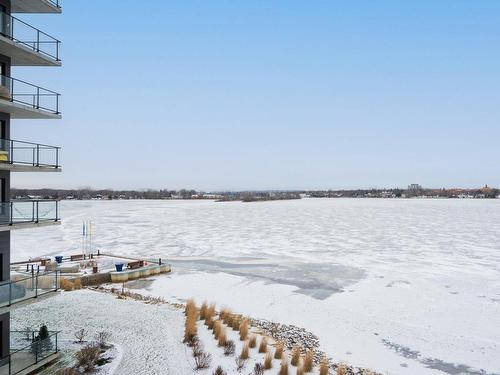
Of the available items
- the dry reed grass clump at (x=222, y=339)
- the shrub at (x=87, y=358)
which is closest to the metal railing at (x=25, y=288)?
the shrub at (x=87, y=358)

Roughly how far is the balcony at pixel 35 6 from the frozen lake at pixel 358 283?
1352 centimetres

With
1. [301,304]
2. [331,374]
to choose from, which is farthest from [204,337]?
[301,304]

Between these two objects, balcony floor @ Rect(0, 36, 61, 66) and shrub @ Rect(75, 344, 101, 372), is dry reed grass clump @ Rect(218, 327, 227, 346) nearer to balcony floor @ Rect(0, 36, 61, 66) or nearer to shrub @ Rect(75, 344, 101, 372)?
shrub @ Rect(75, 344, 101, 372)

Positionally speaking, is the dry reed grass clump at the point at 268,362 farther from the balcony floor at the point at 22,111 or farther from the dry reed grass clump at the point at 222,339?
the balcony floor at the point at 22,111

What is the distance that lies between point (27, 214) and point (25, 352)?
391cm

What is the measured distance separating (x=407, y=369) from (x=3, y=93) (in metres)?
13.8

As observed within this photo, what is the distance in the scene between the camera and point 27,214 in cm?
1166

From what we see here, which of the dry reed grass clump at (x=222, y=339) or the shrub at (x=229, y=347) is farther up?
the dry reed grass clump at (x=222, y=339)

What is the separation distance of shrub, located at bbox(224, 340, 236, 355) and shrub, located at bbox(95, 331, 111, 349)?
3856mm

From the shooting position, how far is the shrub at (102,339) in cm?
1398

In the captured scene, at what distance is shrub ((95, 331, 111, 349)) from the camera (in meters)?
14.0

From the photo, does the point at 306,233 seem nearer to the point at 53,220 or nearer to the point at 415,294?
the point at 415,294

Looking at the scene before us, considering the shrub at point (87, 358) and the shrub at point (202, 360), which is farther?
the shrub at point (202, 360)

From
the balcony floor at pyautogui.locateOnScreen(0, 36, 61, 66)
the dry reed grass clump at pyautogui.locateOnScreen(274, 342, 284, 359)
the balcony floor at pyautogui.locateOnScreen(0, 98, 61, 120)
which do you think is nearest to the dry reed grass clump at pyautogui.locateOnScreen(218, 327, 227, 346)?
the dry reed grass clump at pyautogui.locateOnScreen(274, 342, 284, 359)
